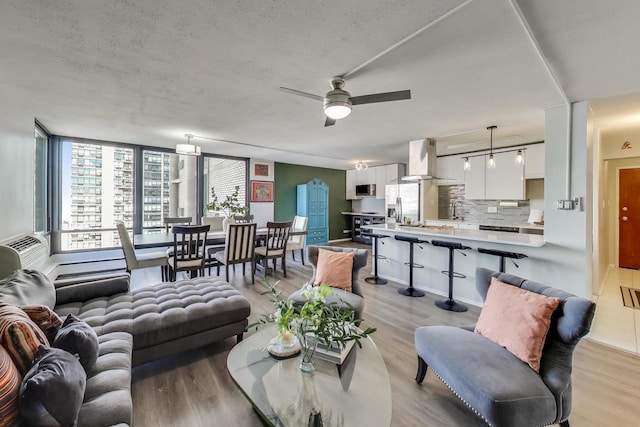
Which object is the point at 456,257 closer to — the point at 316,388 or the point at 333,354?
the point at 333,354

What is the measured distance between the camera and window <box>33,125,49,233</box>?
398cm

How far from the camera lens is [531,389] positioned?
1368 mm

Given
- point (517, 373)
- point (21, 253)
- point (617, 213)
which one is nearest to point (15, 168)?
point (21, 253)

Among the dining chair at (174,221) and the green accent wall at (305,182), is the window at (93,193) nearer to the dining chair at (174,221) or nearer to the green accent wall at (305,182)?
the dining chair at (174,221)

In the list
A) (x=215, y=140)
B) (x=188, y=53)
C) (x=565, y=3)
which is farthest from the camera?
(x=215, y=140)

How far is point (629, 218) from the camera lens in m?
5.00

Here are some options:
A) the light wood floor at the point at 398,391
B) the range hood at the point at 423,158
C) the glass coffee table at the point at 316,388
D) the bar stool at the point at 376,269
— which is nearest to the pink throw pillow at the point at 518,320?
the light wood floor at the point at 398,391

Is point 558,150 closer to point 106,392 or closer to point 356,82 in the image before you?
point 356,82

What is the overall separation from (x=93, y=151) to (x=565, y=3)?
21.3 feet

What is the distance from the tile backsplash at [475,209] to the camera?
5309mm

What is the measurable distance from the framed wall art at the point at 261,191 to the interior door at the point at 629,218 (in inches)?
283

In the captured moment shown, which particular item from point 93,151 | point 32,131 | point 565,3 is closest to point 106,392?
point 565,3

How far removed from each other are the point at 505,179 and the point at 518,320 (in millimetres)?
4288

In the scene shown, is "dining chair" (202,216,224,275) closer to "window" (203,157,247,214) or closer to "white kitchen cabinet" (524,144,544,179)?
"window" (203,157,247,214)
